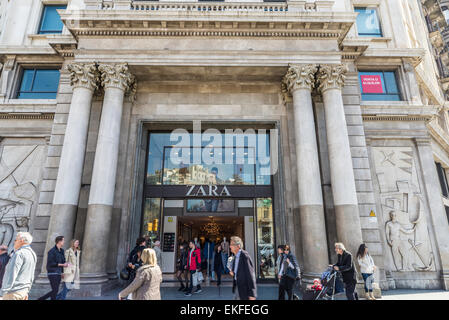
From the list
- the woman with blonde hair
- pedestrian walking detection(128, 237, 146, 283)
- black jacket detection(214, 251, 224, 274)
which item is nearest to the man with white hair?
the woman with blonde hair

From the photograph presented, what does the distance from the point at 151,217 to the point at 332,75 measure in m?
10.6

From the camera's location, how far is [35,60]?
547 inches

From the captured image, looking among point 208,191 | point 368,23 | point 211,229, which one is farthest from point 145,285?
point 368,23

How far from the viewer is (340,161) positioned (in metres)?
10.4

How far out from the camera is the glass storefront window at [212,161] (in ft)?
42.8

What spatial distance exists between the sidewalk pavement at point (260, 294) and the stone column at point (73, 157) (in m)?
2.46

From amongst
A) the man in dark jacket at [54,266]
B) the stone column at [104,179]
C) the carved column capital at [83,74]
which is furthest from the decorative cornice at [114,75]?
the man in dark jacket at [54,266]

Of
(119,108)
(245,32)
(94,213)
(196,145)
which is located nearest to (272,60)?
(245,32)

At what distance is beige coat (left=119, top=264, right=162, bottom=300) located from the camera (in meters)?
4.02

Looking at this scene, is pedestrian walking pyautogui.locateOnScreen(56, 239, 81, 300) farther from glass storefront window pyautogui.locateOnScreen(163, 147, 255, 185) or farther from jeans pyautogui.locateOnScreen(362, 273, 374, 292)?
jeans pyautogui.locateOnScreen(362, 273, 374, 292)

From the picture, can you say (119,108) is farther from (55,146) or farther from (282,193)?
(282,193)

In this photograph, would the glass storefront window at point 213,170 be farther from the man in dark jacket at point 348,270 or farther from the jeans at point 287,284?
the man in dark jacket at point 348,270

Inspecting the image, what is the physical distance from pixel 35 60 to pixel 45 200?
26.3 ft

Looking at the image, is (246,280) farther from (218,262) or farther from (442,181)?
(442,181)
